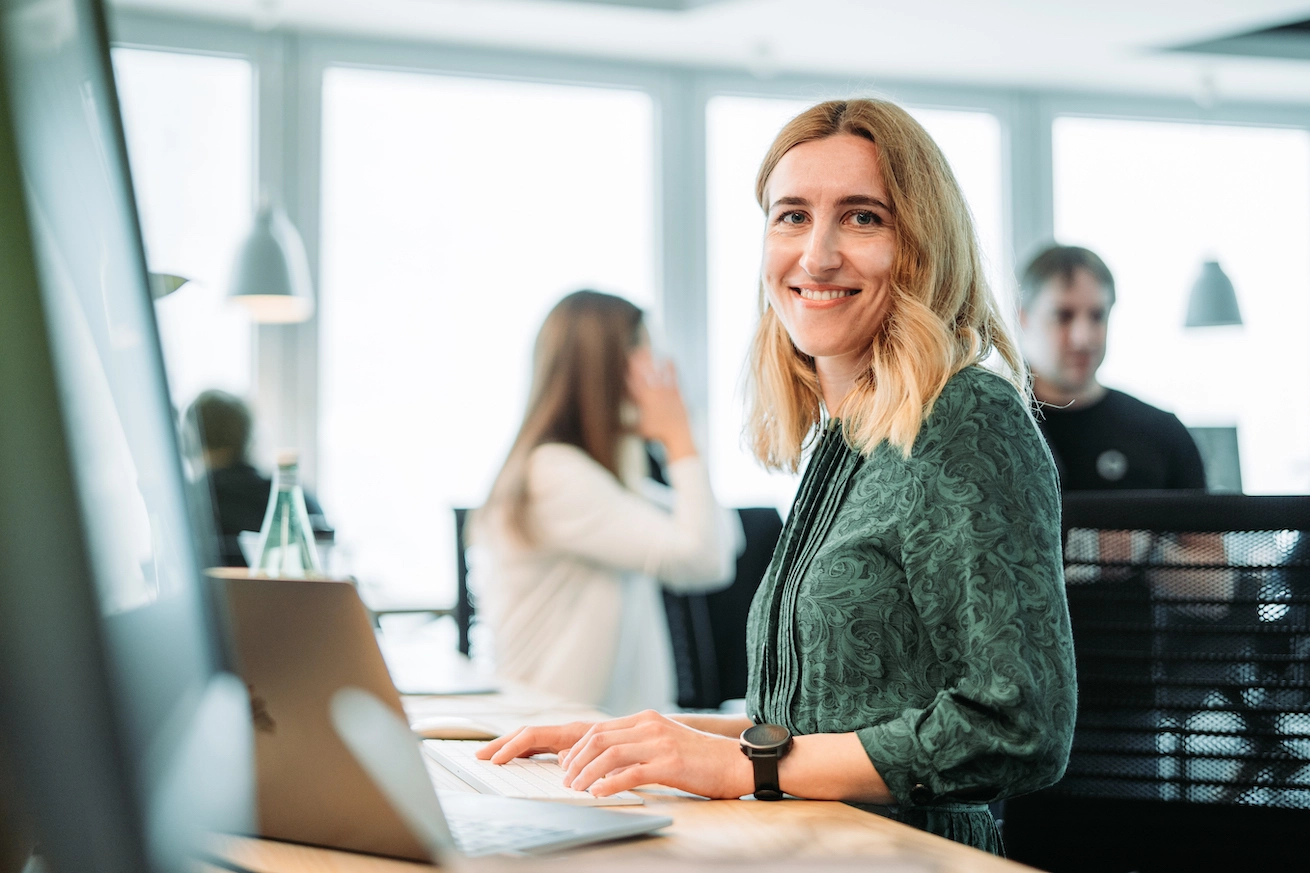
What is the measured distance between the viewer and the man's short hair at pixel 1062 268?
2.81m

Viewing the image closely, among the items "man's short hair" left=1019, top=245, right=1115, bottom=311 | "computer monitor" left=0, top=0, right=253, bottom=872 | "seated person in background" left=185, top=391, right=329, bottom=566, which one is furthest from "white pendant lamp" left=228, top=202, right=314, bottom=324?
"computer monitor" left=0, top=0, right=253, bottom=872

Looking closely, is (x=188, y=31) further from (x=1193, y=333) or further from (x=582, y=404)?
(x=1193, y=333)

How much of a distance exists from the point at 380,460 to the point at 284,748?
14.2ft

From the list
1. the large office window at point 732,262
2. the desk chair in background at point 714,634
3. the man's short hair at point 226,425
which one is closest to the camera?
the desk chair in background at point 714,634

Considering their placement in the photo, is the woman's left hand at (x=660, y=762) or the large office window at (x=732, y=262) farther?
the large office window at (x=732, y=262)

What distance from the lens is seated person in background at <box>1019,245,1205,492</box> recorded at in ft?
8.50

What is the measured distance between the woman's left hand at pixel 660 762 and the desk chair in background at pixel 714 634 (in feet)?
5.58

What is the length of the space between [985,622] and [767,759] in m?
0.21

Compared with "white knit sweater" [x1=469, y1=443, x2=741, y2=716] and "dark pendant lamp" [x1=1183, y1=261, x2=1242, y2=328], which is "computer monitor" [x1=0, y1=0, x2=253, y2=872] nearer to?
"white knit sweater" [x1=469, y1=443, x2=741, y2=716]

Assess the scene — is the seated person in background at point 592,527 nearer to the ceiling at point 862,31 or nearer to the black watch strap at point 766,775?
the black watch strap at point 766,775

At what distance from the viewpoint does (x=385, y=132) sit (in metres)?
5.07

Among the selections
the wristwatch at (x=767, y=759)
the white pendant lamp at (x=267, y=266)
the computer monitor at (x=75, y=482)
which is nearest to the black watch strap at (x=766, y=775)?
the wristwatch at (x=767, y=759)

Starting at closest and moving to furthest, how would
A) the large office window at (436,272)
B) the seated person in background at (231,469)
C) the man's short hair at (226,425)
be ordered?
the seated person in background at (231,469) < the man's short hair at (226,425) < the large office window at (436,272)

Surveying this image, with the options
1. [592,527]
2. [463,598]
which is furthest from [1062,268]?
[463,598]
